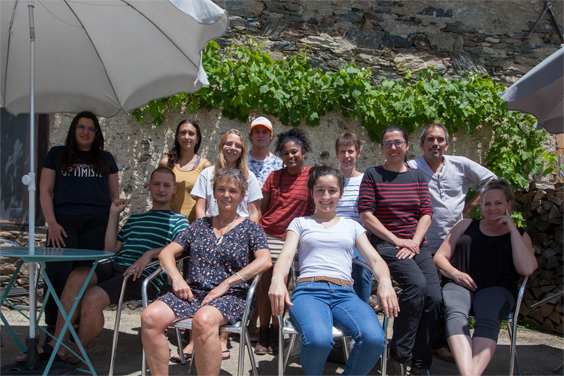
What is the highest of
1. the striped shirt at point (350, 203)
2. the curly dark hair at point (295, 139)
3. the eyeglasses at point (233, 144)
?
the curly dark hair at point (295, 139)

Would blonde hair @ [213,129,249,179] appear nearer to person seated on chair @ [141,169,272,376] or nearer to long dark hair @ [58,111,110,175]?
person seated on chair @ [141,169,272,376]

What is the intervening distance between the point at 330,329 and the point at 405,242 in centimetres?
87

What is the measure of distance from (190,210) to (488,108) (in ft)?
9.89

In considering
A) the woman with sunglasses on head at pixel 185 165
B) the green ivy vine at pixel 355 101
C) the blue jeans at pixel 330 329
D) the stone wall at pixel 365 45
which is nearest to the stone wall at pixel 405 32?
the stone wall at pixel 365 45

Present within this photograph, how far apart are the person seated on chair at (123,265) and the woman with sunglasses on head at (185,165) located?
325mm

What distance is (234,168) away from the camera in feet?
10.1

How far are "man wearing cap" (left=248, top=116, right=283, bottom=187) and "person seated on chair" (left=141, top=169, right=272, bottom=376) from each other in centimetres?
80

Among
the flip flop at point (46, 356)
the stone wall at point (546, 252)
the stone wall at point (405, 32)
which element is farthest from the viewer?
the stone wall at point (405, 32)

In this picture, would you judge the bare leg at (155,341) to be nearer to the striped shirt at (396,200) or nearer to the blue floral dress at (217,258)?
the blue floral dress at (217,258)

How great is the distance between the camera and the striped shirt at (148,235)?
2893mm

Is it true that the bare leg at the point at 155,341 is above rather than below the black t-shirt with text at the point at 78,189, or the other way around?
below

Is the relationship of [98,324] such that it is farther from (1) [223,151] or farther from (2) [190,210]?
(1) [223,151]

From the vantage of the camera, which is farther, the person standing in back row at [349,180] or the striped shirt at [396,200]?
the person standing in back row at [349,180]

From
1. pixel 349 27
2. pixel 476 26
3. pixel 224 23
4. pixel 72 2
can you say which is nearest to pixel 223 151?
pixel 224 23
